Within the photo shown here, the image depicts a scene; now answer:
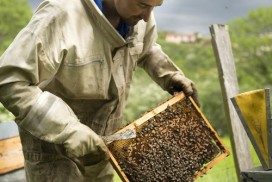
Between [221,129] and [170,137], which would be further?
[221,129]

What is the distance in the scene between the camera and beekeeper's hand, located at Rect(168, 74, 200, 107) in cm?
404

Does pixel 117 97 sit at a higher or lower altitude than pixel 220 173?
higher

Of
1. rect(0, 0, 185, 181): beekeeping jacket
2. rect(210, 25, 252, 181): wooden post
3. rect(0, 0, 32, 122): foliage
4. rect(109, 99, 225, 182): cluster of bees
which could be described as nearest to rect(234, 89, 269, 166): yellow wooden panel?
rect(109, 99, 225, 182): cluster of bees

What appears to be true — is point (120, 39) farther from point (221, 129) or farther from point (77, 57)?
point (221, 129)

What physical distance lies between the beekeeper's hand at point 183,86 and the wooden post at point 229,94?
0.75m

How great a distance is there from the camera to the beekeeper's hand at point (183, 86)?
404 centimetres

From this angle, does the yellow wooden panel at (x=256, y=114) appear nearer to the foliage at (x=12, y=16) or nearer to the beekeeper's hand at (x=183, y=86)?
the beekeeper's hand at (x=183, y=86)

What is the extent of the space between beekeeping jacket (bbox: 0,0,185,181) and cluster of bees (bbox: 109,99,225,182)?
1.16 feet

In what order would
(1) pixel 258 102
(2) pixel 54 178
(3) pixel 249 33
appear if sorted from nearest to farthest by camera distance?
(1) pixel 258 102 < (2) pixel 54 178 < (3) pixel 249 33

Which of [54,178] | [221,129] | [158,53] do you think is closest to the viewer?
[54,178]

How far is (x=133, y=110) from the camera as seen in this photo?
52.0 ft

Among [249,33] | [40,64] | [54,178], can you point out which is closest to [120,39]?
[40,64]

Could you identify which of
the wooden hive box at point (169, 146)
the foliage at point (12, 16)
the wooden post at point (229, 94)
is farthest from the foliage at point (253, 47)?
the wooden hive box at point (169, 146)

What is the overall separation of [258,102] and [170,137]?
903 mm
